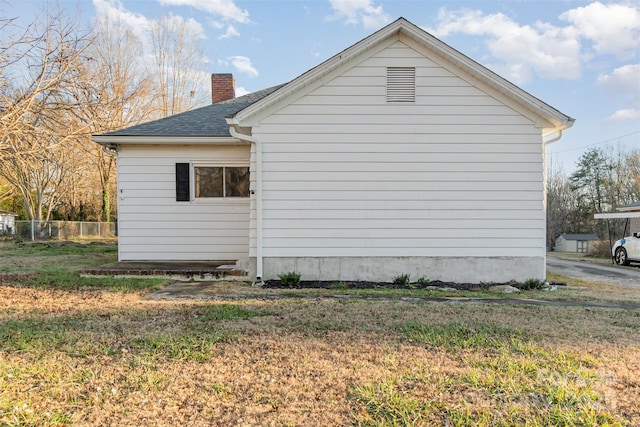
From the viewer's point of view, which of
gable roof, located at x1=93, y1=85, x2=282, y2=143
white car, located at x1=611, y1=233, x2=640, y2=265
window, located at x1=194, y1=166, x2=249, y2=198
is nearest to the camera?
gable roof, located at x1=93, y1=85, x2=282, y2=143

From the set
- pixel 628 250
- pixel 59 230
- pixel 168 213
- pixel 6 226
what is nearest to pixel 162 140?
pixel 168 213

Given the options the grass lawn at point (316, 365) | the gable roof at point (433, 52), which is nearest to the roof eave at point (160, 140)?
the gable roof at point (433, 52)

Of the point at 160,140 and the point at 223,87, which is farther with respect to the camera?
the point at 223,87

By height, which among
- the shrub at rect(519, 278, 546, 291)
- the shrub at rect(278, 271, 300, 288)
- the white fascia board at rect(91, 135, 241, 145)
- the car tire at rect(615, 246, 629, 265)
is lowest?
the car tire at rect(615, 246, 629, 265)

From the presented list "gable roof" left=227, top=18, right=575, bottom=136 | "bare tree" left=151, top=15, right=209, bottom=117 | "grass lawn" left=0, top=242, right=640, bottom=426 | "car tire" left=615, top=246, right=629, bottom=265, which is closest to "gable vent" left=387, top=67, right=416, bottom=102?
"gable roof" left=227, top=18, right=575, bottom=136

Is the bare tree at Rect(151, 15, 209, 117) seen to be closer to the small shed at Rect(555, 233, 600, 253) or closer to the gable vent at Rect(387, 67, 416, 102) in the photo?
the gable vent at Rect(387, 67, 416, 102)

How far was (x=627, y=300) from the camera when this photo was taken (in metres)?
6.19

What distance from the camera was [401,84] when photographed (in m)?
7.26

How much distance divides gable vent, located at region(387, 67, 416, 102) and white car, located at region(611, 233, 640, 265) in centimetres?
1129

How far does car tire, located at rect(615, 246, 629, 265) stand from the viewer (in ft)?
43.4

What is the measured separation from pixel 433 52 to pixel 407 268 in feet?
14.1

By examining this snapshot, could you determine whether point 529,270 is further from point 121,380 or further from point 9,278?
point 9,278

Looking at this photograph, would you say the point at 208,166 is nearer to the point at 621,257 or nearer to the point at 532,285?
the point at 532,285

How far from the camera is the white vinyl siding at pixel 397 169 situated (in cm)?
721
